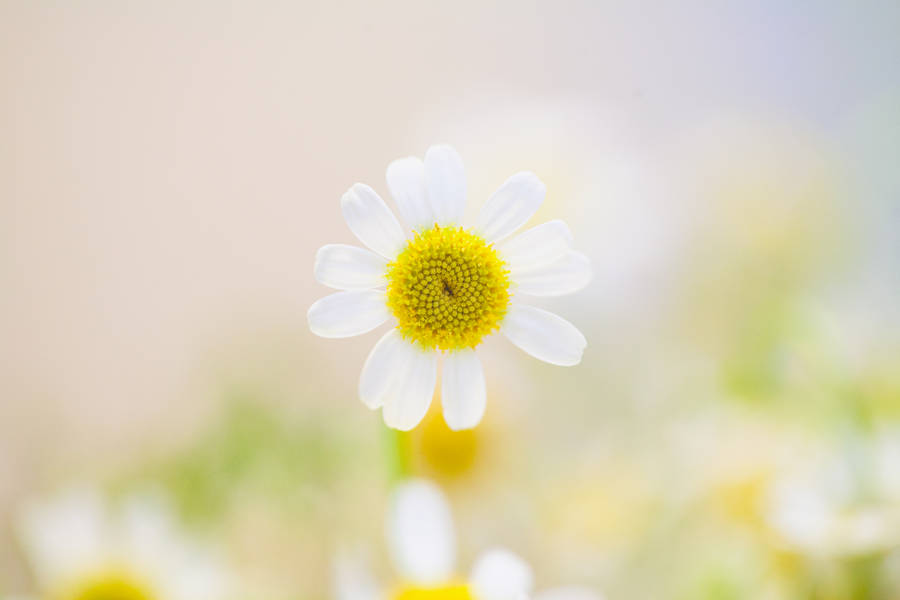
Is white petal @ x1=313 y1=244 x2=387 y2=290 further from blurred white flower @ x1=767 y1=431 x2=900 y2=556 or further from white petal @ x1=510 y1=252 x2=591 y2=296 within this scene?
blurred white flower @ x1=767 y1=431 x2=900 y2=556

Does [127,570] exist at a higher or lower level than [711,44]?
lower

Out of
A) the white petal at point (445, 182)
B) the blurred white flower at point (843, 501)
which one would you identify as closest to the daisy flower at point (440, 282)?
the white petal at point (445, 182)

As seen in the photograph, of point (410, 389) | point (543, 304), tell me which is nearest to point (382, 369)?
A: point (410, 389)

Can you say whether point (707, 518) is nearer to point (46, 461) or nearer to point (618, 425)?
point (618, 425)

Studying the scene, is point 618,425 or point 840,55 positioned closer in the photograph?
point 618,425

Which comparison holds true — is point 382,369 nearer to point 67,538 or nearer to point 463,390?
point 463,390

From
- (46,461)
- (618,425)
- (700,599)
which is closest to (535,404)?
(618,425)

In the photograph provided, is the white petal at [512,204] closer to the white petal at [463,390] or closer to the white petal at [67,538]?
the white petal at [463,390]

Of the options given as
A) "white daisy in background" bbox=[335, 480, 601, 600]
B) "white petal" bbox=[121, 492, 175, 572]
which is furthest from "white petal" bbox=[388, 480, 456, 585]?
"white petal" bbox=[121, 492, 175, 572]
